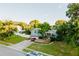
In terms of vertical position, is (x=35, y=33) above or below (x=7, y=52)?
above

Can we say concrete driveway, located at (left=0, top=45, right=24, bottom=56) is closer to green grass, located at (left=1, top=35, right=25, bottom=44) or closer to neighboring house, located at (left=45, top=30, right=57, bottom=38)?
green grass, located at (left=1, top=35, right=25, bottom=44)

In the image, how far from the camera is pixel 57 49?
7.26ft

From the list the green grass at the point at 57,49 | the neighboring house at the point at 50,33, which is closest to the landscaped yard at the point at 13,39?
the green grass at the point at 57,49

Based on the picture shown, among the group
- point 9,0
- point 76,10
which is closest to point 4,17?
point 9,0

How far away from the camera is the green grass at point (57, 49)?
7.19 feet

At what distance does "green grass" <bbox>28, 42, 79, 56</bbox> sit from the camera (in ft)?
7.19

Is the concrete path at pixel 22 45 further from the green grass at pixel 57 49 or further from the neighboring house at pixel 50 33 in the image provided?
the neighboring house at pixel 50 33

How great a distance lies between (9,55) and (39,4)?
1.71ft

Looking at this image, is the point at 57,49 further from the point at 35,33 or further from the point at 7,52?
the point at 7,52

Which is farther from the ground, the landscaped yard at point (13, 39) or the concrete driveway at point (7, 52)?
the landscaped yard at point (13, 39)

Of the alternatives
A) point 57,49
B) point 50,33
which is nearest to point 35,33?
point 50,33

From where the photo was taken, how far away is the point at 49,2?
2199 mm

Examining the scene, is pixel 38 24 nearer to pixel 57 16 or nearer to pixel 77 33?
pixel 57 16

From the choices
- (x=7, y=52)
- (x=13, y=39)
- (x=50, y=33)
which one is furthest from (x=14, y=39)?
(x=50, y=33)
